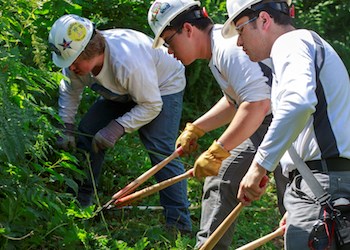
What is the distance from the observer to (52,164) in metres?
5.48

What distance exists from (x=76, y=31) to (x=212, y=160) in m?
1.52

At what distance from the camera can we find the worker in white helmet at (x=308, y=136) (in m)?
3.24

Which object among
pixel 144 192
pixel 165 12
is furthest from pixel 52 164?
pixel 165 12

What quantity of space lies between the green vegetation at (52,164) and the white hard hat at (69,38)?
214 mm

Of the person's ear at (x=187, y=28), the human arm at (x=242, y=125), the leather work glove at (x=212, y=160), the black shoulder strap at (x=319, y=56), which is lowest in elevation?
the leather work glove at (x=212, y=160)

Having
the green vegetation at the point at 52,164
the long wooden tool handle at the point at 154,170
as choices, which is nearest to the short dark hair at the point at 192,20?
the green vegetation at the point at 52,164

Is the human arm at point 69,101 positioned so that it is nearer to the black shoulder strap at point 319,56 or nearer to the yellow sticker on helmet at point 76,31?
the yellow sticker on helmet at point 76,31

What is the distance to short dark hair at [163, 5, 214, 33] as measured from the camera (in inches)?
188

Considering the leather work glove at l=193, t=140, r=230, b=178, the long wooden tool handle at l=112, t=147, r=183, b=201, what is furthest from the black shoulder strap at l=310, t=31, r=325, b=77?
the long wooden tool handle at l=112, t=147, r=183, b=201

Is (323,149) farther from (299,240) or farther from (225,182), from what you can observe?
(225,182)

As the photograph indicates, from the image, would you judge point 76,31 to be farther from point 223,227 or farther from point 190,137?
point 223,227

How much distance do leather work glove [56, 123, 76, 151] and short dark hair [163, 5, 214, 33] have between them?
144 cm

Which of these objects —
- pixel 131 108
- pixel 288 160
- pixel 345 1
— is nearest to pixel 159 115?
pixel 131 108

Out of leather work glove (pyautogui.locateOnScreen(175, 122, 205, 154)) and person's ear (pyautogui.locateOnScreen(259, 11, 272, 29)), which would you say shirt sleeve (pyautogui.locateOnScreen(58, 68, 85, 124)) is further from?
person's ear (pyautogui.locateOnScreen(259, 11, 272, 29))
